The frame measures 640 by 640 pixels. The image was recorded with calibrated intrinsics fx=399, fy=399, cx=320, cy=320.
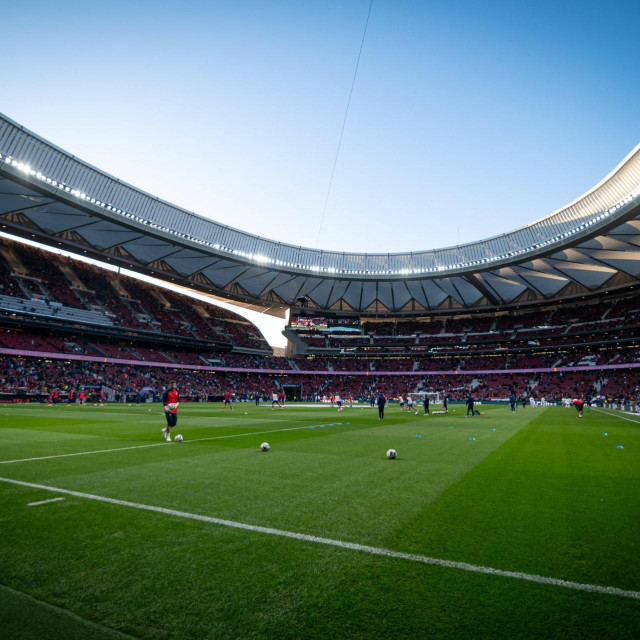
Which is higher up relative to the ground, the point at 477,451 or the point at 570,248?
the point at 570,248

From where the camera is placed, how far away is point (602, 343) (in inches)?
2382

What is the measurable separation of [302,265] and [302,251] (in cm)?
242

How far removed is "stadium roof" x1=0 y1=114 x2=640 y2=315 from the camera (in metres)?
38.9

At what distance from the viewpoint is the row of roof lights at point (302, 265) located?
1459 inches

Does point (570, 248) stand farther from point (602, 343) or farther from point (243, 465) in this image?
point (243, 465)

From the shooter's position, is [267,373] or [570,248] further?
[267,373]

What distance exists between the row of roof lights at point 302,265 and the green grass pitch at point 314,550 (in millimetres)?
38346

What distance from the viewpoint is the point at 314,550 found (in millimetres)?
4164

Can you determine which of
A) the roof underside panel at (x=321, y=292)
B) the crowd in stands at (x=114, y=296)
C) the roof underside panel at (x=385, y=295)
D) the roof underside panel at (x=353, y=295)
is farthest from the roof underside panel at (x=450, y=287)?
the crowd in stands at (x=114, y=296)

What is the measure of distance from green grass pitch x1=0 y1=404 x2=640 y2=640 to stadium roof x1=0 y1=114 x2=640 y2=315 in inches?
1530

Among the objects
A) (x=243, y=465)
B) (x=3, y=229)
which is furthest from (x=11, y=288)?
(x=243, y=465)

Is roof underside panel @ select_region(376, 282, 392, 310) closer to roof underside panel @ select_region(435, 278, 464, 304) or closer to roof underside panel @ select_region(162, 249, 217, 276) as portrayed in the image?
roof underside panel @ select_region(435, 278, 464, 304)

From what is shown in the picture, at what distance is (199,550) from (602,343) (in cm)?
7154

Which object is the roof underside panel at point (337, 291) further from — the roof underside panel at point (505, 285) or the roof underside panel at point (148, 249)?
the roof underside panel at point (148, 249)
